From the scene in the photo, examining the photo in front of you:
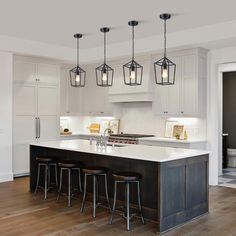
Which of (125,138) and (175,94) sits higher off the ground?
(175,94)

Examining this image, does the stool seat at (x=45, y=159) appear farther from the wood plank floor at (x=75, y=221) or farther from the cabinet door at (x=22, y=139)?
the cabinet door at (x=22, y=139)

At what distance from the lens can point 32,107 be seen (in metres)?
7.43

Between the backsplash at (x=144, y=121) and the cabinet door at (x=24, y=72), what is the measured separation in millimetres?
1865

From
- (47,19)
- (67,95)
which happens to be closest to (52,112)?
(67,95)

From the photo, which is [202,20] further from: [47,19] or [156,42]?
[47,19]

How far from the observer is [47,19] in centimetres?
536

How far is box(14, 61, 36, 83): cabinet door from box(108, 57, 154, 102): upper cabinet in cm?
182

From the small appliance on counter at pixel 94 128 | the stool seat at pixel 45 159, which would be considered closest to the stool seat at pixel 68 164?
the stool seat at pixel 45 159

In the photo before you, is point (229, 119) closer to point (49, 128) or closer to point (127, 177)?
point (49, 128)

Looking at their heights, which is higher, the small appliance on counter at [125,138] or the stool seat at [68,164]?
the small appliance on counter at [125,138]

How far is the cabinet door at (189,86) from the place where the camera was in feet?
21.0

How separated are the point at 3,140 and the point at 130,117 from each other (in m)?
3.05

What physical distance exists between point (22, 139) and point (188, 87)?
3.73m

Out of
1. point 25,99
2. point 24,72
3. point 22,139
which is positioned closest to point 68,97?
point 25,99
